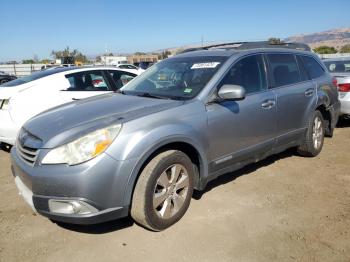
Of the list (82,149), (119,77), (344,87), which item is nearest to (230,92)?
(82,149)

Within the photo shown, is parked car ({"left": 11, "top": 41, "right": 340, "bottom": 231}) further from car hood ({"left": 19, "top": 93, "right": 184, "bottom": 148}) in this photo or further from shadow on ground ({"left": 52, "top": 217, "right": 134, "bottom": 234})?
shadow on ground ({"left": 52, "top": 217, "right": 134, "bottom": 234})

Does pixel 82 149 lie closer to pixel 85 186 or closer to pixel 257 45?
pixel 85 186

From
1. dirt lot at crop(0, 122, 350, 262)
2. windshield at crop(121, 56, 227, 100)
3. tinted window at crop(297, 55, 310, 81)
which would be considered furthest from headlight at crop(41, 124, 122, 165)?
tinted window at crop(297, 55, 310, 81)

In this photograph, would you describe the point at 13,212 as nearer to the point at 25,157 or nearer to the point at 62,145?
the point at 25,157

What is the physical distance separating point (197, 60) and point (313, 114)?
220 centimetres

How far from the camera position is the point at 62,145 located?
297 centimetres

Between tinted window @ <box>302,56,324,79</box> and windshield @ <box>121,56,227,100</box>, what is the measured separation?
6.61 ft

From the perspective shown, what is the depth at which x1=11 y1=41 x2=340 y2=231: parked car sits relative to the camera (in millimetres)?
2953

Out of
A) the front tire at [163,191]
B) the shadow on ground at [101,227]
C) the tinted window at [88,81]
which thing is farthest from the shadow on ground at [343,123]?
the shadow on ground at [101,227]

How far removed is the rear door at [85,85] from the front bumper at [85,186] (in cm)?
323

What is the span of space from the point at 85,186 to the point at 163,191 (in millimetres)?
808

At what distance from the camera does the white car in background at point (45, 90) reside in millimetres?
5527

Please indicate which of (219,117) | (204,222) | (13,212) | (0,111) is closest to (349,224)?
Answer: (204,222)

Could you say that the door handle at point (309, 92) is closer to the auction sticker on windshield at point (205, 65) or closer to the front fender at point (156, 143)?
the auction sticker on windshield at point (205, 65)
